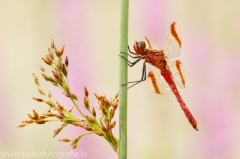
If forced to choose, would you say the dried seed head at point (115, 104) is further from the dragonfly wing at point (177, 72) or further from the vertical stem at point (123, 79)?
the dragonfly wing at point (177, 72)

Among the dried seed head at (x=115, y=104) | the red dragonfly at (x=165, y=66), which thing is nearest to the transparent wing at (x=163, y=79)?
the red dragonfly at (x=165, y=66)

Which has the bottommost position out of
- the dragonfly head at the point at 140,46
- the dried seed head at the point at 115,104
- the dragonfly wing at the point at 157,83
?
the dried seed head at the point at 115,104

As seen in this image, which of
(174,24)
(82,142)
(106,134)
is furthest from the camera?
(82,142)

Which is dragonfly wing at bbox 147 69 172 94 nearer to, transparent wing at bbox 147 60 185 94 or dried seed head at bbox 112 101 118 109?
transparent wing at bbox 147 60 185 94

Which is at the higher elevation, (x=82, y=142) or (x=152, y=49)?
(x=152, y=49)

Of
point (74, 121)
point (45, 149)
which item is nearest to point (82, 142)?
point (45, 149)

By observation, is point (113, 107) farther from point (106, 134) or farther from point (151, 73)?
point (151, 73)
